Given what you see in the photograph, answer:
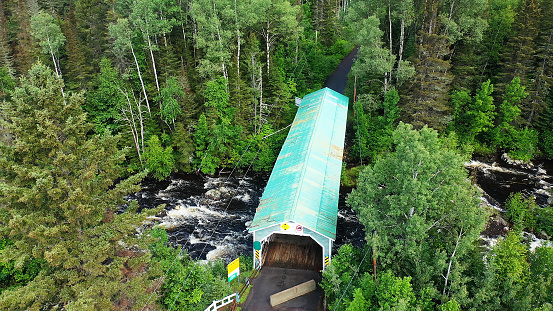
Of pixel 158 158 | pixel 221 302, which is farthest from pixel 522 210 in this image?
pixel 158 158

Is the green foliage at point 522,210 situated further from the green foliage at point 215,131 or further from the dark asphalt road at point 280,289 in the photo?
the green foliage at point 215,131

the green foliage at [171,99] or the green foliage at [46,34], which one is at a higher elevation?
the green foliage at [46,34]

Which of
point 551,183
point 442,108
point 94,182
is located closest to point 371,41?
point 442,108

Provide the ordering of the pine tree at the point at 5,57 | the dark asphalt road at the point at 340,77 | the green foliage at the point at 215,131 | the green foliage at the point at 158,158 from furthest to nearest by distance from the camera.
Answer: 1. the dark asphalt road at the point at 340,77
2. the pine tree at the point at 5,57
3. the green foliage at the point at 215,131
4. the green foliage at the point at 158,158

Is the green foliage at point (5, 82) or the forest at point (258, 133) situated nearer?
the forest at point (258, 133)

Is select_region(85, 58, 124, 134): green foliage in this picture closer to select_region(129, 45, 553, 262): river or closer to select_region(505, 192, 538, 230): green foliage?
select_region(129, 45, 553, 262): river

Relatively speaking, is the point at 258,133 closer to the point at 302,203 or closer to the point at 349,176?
the point at 349,176

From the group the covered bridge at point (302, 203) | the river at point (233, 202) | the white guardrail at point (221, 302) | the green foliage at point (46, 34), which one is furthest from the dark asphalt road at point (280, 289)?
the green foliage at point (46, 34)
